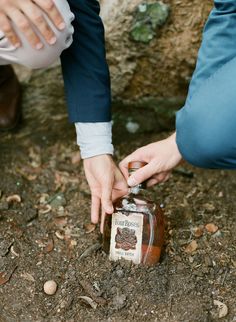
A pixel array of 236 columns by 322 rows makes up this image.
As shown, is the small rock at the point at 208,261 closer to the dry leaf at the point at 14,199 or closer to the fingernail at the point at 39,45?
the dry leaf at the point at 14,199

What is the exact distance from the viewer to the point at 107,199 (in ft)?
4.46

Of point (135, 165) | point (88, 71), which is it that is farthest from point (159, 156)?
point (88, 71)

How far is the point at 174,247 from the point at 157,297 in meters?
0.17

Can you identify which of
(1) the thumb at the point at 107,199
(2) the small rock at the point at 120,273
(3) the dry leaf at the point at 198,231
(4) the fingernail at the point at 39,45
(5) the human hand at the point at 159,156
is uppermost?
(4) the fingernail at the point at 39,45

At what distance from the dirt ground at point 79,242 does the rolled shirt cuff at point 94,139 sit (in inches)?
10.1

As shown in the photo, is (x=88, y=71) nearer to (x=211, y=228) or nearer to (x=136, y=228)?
(x=136, y=228)

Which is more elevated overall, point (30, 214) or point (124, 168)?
point (124, 168)

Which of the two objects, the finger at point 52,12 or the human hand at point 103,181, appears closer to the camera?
the finger at point 52,12

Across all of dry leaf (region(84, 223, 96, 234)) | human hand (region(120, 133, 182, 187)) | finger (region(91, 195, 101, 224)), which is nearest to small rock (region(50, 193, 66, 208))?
dry leaf (region(84, 223, 96, 234))

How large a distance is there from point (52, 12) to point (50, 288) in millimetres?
663

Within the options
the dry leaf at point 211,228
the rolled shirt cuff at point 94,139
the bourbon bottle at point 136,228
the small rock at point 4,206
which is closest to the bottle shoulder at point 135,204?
the bourbon bottle at point 136,228

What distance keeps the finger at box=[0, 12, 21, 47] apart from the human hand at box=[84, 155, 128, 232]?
1.17 ft

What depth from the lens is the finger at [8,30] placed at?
3.93ft

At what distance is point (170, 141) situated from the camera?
1.38 metres
